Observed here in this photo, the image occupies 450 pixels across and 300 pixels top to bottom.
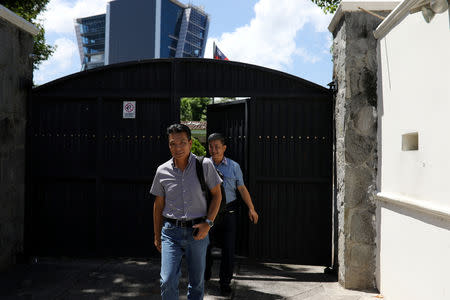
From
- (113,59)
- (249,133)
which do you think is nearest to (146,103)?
(249,133)

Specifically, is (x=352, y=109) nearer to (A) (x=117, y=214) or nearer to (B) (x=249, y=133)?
(B) (x=249, y=133)

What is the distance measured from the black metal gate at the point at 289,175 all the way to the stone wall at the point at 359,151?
0.68 meters

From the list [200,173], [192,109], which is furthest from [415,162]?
[192,109]

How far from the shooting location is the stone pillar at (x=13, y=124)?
5.56m

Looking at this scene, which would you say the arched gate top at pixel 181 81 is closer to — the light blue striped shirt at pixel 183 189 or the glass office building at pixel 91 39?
the light blue striped shirt at pixel 183 189

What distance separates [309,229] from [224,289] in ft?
5.35

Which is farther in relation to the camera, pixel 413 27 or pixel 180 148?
pixel 413 27

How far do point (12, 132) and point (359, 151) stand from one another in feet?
15.5

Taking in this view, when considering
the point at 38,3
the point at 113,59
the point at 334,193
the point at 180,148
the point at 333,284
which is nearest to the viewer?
the point at 180,148

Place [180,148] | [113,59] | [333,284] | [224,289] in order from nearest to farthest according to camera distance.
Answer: [180,148] → [224,289] → [333,284] → [113,59]

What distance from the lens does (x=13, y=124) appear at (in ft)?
18.9

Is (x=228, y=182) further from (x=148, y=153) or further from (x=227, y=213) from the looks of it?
(x=148, y=153)

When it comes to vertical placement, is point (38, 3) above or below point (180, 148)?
above

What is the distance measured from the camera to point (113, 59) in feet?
349
